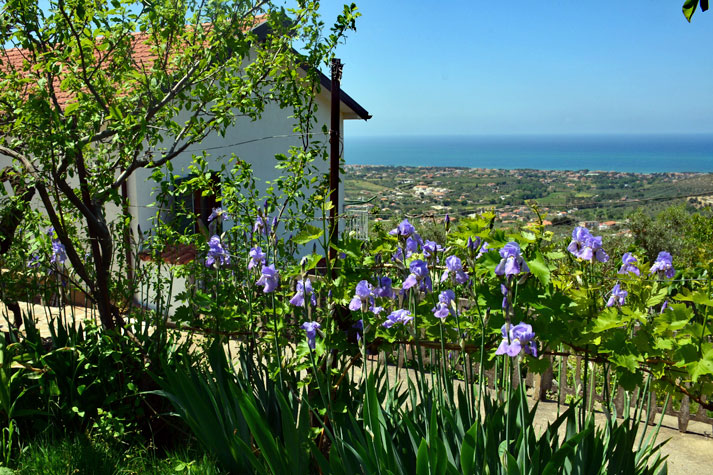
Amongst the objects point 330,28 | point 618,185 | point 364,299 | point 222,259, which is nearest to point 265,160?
point 330,28

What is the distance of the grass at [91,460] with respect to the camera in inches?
96.2

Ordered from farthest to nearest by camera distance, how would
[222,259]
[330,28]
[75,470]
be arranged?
[330,28] < [222,259] < [75,470]

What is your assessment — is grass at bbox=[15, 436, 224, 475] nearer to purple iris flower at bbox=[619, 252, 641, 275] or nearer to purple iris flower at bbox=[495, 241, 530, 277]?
purple iris flower at bbox=[495, 241, 530, 277]

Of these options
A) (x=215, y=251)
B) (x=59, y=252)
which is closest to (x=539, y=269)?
(x=215, y=251)

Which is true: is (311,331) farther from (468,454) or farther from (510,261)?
(510,261)

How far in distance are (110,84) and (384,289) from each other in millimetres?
2396

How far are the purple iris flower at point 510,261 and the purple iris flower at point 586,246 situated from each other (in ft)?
1.48

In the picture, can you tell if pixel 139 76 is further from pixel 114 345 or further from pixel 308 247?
pixel 308 247

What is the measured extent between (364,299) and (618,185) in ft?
101

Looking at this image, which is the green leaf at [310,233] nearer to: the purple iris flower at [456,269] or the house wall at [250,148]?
the purple iris flower at [456,269]

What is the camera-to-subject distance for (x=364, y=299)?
1959 millimetres

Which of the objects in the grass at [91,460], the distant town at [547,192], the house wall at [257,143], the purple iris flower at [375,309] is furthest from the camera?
the distant town at [547,192]

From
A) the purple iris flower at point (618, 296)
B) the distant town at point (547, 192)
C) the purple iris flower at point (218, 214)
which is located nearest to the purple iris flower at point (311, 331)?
the purple iris flower at point (218, 214)

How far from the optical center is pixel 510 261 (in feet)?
5.30
